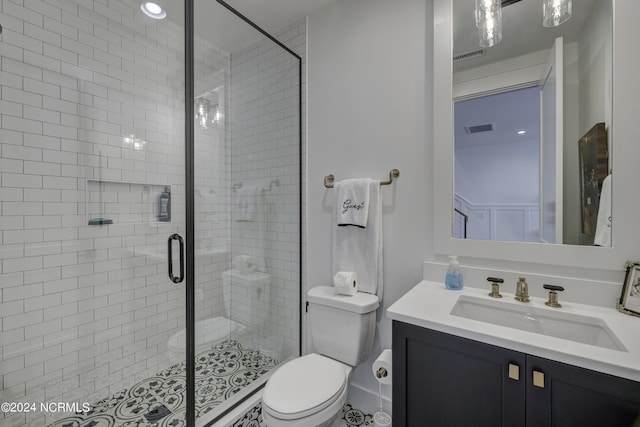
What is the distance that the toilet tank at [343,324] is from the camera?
1487 millimetres

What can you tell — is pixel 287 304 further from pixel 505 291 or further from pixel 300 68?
pixel 300 68

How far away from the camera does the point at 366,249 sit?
1.67 metres

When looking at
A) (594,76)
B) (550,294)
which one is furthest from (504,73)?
(550,294)

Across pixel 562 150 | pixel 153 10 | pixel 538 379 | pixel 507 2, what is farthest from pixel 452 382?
pixel 153 10

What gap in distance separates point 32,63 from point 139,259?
1.22 meters

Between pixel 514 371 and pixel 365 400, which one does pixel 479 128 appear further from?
pixel 365 400

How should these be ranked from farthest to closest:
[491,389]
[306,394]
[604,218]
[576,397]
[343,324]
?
1. [343,324]
2. [306,394]
3. [604,218]
4. [491,389]
5. [576,397]

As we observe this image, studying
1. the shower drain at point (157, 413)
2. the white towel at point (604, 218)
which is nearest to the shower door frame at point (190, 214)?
the shower drain at point (157, 413)

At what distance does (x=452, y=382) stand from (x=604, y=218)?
90 cm

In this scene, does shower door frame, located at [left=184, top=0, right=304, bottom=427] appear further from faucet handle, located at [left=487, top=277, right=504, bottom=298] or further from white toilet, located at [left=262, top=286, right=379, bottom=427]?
faucet handle, located at [left=487, top=277, right=504, bottom=298]

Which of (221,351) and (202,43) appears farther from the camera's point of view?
(221,351)

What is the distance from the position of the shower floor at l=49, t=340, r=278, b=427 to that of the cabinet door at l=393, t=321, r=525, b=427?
112 centimetres

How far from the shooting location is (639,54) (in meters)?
1.05

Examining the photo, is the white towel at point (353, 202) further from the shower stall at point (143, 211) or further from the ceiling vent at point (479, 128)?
the ceiling vent at point (479, 128)
